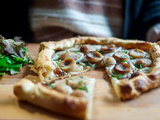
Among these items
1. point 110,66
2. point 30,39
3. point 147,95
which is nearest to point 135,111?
point 147,95

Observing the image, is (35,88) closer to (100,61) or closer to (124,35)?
(100,61)

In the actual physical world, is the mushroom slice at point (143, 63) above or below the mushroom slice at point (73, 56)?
below

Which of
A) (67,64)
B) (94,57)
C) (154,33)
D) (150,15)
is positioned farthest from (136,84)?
(150,15)

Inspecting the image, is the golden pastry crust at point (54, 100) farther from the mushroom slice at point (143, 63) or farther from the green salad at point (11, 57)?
the mushroom slice at point (143, 63)

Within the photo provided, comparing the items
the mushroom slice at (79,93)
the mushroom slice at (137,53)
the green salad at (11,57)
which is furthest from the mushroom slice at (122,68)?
the green salad at (11,57)

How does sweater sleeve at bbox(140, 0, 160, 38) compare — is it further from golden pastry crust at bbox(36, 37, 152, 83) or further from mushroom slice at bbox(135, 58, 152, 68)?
mushroom slice at bbox(135, 58, 152, 68)

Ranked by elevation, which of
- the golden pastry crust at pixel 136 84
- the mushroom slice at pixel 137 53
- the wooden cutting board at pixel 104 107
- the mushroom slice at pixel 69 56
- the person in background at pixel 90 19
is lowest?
the wooden cutting board at pixel 104 107
